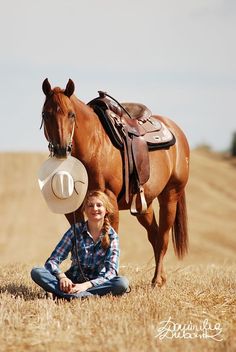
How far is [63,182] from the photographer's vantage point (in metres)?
6.29

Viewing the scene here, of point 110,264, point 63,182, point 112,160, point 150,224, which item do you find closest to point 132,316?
point 110,264

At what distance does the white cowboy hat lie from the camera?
6.22 m

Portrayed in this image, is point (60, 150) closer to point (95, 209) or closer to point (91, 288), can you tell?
point (95, 209)

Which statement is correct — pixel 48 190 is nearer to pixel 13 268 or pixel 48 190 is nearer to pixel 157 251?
pixel 157 251

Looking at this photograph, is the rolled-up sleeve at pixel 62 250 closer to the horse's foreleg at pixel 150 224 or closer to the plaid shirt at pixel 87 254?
the plaid shirt at pixel 87 254

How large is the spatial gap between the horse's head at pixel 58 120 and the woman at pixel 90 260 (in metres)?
0.53

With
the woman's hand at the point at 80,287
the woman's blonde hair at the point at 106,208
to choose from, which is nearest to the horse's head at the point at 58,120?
the woman's blonde hair at the point at 106,208

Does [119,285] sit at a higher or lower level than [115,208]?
lower

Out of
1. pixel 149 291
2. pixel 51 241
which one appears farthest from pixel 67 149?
pixel 51 241

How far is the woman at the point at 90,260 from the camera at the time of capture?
6094mm

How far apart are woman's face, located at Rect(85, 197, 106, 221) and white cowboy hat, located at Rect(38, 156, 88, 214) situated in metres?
0.23

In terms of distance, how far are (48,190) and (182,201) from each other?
9.89ft
